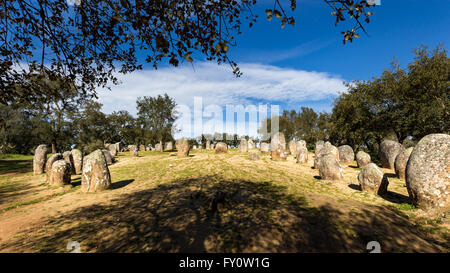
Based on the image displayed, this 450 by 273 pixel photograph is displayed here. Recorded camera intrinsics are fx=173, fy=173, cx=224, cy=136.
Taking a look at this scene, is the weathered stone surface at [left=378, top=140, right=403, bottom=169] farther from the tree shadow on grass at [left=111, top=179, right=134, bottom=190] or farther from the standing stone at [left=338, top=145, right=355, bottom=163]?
the tree shadow on grass at [left=111, top=179, right=134, bottom=190]

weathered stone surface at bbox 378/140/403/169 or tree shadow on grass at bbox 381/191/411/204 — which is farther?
weathered stone surface at bbox 378/140/403/169

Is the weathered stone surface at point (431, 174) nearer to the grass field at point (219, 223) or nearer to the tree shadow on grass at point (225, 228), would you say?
the grass field at point (219, 223)

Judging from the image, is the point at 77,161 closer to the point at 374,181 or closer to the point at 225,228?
the point at 225,228

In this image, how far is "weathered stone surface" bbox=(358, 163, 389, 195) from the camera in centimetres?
790

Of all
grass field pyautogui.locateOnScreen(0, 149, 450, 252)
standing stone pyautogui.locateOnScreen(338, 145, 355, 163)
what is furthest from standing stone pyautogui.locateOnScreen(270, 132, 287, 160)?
grass field pyautogui.locateOnScreen(0, 149, 450, 252)

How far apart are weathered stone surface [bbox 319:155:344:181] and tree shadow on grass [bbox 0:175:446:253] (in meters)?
4.83

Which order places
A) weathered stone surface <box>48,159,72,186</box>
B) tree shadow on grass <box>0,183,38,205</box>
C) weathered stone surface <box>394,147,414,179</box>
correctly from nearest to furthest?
tree shadow on grass <box>0,183,38,205</box>, weathered stone surface <box>48,159,72,186</box>, weathered stone surface <box>394,147,414,179</box>

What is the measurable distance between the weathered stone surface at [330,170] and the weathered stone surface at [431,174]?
163 inches

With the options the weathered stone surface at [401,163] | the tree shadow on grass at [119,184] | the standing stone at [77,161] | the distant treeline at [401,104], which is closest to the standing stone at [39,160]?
the standing stone at [77,161]

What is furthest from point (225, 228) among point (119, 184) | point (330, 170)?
point (330, 170)
